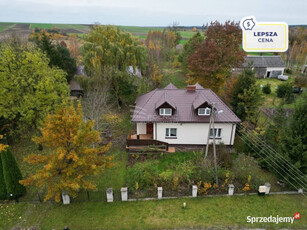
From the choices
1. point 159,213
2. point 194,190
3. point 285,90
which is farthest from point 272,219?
point 285,90

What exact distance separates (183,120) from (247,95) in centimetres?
868

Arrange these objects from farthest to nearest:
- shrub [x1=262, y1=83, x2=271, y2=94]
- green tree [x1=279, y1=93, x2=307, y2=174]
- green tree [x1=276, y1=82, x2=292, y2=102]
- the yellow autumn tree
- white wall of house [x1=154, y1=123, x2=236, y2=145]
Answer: shrub [x1=262, y1=83, x2=271, y2=94], green tree [x1=276, y1=82, x2=292, y2=102], white wall of house [x1=154, y1=123, x2=236, y2=145], green tree [x1=279, y1=93, x2=307, y2=174], the yellow autumn tree

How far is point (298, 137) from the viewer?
1421 centimetres

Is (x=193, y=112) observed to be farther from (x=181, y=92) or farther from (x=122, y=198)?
(x=122, y=198)

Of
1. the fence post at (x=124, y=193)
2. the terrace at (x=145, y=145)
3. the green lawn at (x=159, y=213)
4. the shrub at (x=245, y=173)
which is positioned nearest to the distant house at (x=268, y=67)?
the terrace at (x=145, y=145)

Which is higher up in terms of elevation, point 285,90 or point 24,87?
point 24,87

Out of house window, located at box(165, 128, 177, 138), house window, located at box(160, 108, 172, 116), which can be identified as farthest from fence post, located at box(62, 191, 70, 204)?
house window, located at box(160, 108, 172, 116)

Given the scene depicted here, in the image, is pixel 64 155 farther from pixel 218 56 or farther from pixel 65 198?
pixel 218 56

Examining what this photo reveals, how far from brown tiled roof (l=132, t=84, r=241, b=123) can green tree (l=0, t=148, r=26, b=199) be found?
32.7ft

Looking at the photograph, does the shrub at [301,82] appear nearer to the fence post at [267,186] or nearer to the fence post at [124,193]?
the fence post at [267,186]

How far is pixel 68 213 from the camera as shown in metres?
12.9

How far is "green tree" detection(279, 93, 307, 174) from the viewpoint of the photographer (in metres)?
14.1

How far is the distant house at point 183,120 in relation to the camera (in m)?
19.2

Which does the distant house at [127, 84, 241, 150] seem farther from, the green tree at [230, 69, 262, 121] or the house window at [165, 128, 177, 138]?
the green tree at [230, 69, 262, 121]
